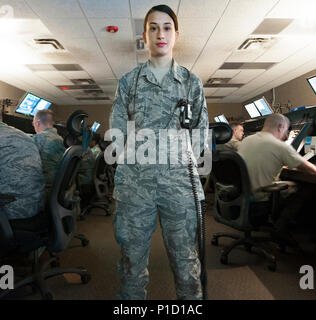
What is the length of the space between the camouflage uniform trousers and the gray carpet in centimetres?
54

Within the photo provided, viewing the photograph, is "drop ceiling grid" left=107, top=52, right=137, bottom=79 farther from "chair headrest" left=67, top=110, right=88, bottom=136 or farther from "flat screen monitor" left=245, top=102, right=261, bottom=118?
"chair headrest" left=67, top=110, right=88, bottom=136

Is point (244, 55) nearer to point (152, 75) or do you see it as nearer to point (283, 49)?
point (283, 49)

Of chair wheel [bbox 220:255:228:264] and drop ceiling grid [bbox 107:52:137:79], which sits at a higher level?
drop ceiling grid [bbox 107:52:137:79]

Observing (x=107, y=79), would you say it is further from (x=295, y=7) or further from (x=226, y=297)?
(x=226, y=297)

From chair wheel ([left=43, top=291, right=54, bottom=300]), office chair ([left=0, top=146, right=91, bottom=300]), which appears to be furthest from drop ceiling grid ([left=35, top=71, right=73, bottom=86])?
chair wheel ([left=43, top=291, right=54, bottom=300])

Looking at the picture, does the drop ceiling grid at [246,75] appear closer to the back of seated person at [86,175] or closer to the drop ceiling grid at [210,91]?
the drop ceiling grid at [210,91]

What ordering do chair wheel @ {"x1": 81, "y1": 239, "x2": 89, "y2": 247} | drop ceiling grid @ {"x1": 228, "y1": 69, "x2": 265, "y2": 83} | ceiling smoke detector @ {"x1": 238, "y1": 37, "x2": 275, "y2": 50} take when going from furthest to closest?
1. drop ceiling grid @ {"x1": 228, "y1": 69, "x2": 265, "y2": 83}
2. ceiling smoke detector @ {"x1": 238, "y1": 37, "x2": 275, "y2": 50}
3. chair wheel @ {"x1": 81, "y1": 239, "x2": 89, "y2": 247}

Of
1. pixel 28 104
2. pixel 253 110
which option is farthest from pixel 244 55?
pixel 28 104

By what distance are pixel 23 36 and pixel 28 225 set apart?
3518 millimetres

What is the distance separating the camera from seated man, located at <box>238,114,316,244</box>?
1.70m

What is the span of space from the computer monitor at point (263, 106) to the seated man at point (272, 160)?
300 cm

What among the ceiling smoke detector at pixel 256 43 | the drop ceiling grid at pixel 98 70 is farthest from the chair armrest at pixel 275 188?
the drop ceiling grid at pixel 98 70

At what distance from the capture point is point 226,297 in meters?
1.38

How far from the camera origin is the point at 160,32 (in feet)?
2.97
